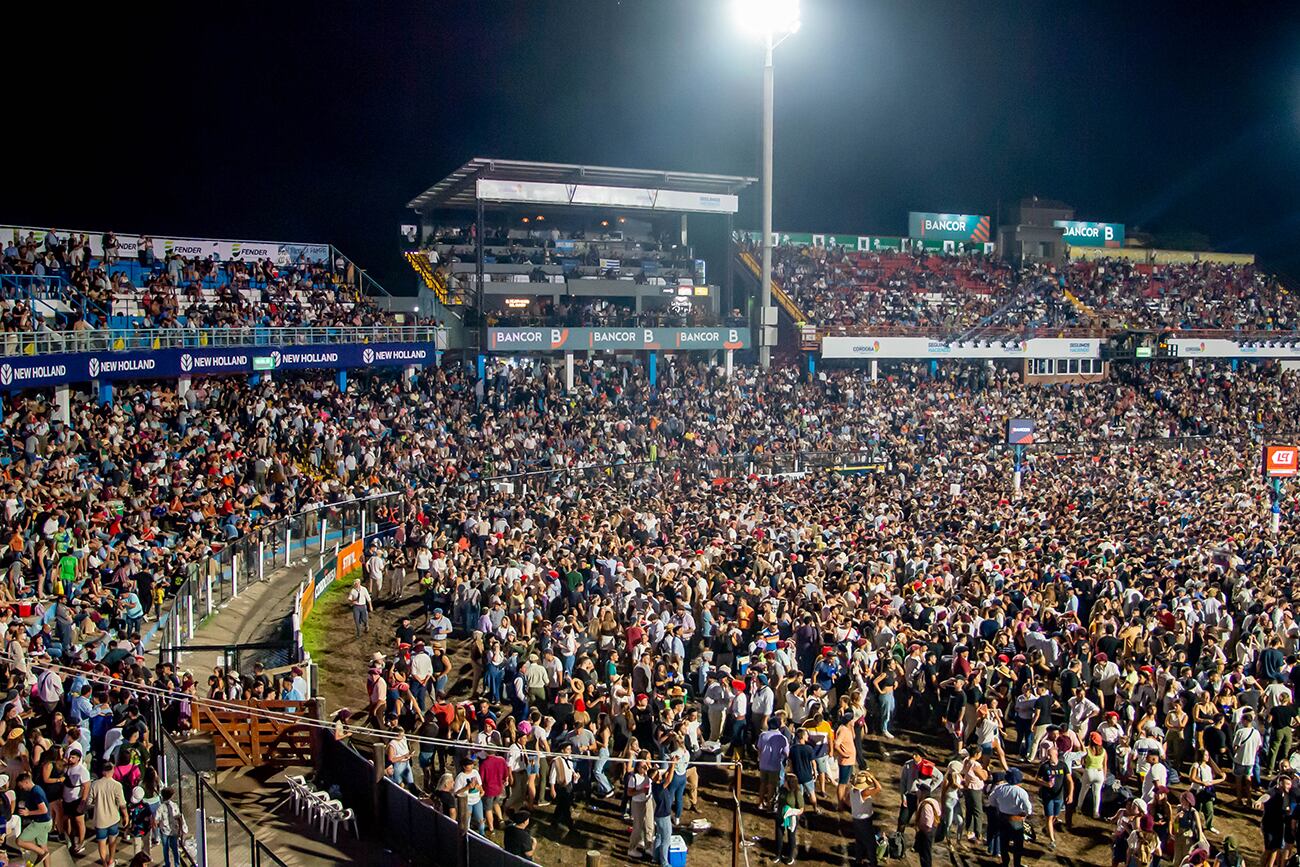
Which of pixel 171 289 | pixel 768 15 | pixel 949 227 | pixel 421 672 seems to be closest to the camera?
pixel 421 672

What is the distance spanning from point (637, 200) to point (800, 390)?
947 cm

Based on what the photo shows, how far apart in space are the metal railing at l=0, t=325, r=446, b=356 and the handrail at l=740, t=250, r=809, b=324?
609 inches

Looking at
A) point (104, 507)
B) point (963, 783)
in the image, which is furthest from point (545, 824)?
point (104, 507)

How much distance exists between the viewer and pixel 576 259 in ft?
139

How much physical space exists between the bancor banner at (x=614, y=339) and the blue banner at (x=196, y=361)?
2.90 meters

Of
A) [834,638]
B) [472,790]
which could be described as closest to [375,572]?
[834,638]

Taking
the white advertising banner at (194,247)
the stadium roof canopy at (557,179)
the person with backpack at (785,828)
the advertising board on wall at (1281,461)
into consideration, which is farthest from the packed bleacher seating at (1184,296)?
the person with backpack at (785,828)

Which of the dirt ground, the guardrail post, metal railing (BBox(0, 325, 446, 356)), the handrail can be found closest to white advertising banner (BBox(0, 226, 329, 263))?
metal railing (BBox(0, 325, 446, 356))

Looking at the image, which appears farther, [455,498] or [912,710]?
[455,498]

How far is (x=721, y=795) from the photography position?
497 inches

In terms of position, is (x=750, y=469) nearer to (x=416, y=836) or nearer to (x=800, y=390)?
(x=800, y=390)

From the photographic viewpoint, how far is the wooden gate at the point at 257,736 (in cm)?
1294

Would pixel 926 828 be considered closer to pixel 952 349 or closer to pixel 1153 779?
pixel 1153 779

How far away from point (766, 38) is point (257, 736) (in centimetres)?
3459
